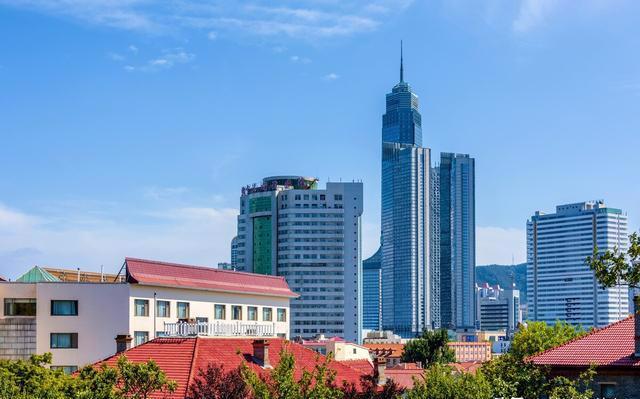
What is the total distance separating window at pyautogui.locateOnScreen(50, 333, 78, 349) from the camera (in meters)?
73.1

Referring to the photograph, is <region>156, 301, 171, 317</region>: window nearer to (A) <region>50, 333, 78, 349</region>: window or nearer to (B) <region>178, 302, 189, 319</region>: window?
(B) <region>178, 302, 189, 319</region>: window

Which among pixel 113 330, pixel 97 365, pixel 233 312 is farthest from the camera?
pixel 233 312

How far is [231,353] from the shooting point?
169 feet

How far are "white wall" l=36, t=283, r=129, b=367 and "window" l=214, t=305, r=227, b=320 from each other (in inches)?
423

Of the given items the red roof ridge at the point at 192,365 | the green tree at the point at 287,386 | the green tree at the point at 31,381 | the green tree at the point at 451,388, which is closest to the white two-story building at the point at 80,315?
the red roof ridge at the point at 192,365

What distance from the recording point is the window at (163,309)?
75250 millimetres

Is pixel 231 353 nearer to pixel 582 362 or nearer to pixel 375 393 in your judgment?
pixel 375 393

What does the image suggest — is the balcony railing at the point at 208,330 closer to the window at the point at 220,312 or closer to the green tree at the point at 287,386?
the green tree at the point at 287,386

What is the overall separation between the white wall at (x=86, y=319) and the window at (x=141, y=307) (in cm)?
119

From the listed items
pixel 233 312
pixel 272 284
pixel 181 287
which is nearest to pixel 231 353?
pixel 181 287

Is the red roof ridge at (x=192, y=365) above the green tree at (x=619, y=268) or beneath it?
beneath

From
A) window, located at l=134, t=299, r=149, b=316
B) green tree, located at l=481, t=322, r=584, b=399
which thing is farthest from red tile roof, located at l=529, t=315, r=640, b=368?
window, located at l=134, t=299, r=149, b=316

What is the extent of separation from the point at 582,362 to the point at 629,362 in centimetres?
239

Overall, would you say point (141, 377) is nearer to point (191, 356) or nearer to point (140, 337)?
point (191, 356)
